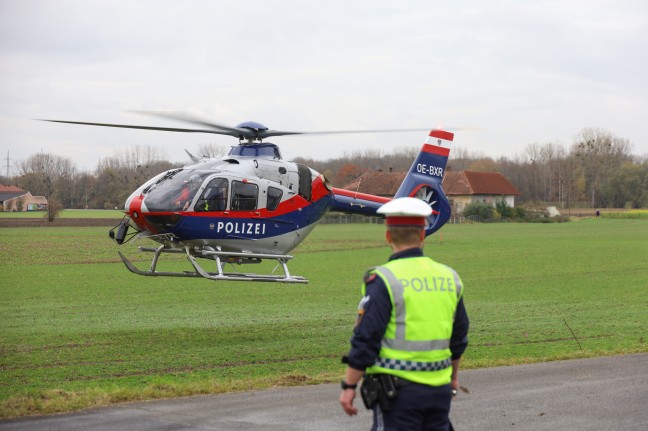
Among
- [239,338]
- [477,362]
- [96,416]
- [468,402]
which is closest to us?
[96,416]

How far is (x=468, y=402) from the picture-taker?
34.6 feet

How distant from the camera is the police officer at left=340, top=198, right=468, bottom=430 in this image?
19.2ft

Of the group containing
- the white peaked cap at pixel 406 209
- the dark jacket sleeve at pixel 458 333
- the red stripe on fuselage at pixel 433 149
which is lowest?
the dark jacket sleeve at pixel 458 333

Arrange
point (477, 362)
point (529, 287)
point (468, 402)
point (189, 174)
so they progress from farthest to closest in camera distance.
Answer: point (529, 287) < point (189, 174) < point (477, 362) < point (468, 402)

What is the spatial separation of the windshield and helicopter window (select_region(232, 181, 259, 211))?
66 cm

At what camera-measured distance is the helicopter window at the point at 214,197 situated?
17.6m

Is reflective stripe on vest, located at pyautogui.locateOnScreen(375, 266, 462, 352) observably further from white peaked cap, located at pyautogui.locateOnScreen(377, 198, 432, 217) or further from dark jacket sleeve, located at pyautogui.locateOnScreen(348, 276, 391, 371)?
white peaked cap, located at pyautogui.locateOnScreen(377, 198, 432, 217)

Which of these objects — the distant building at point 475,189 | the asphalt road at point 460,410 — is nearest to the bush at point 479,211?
the distant building at point 475,189

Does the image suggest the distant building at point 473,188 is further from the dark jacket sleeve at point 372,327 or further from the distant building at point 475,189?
→ the dark jacket sleeve at point 372,327

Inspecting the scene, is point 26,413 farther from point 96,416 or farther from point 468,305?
point 468,305

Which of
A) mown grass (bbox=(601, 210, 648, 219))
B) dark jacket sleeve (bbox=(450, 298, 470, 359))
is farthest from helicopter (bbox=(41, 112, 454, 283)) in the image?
mown grass (bbox=(601, 210, 648, 219))

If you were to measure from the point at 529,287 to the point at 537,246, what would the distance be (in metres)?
28.9

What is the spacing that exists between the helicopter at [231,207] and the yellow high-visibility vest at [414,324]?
449 inches

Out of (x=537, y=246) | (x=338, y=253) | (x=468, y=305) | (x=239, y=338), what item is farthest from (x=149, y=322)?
(x=537, y=246)
